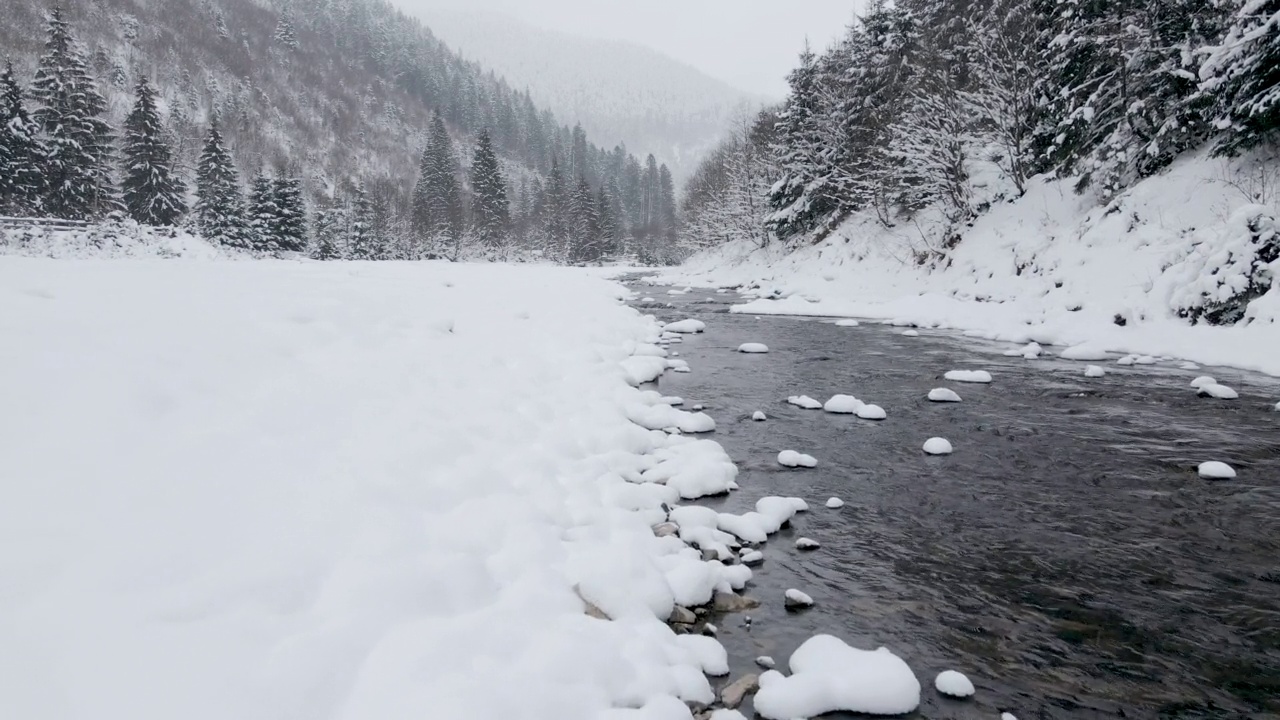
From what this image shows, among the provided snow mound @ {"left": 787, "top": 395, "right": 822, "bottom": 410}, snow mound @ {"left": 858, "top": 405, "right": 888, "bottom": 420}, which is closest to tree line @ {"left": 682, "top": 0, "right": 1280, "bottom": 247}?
snow mound @ {"left": 858, "top": 405, "right": 888, "bottom": 420}

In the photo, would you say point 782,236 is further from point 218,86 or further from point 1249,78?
point 218,86

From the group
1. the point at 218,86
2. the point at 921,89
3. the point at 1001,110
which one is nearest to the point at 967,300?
the point at 1001,110

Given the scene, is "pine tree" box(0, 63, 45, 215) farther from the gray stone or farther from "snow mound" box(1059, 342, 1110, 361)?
"snow mound" box(1059, 342, 1110, 361)

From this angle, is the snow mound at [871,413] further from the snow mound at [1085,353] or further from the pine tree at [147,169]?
the pine tree at [147,169]

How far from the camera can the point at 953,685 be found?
265 cm

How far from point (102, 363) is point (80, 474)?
45.7 inches

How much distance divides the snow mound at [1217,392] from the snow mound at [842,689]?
6728mm

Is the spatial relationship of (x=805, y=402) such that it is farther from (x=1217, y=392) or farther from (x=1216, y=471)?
(x=1217, y=392)

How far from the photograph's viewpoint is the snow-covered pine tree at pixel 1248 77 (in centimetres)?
921

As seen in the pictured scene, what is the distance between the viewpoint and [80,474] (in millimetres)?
2535

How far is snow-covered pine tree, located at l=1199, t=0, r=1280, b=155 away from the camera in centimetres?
921

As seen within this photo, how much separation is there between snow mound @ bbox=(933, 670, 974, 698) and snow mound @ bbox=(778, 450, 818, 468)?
2.75 m

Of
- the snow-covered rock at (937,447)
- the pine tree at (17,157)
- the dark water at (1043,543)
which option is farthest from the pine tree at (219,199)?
the snow-covered rock at (937,447)

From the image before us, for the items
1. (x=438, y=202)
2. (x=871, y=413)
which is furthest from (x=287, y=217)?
(x=871, y=413)
